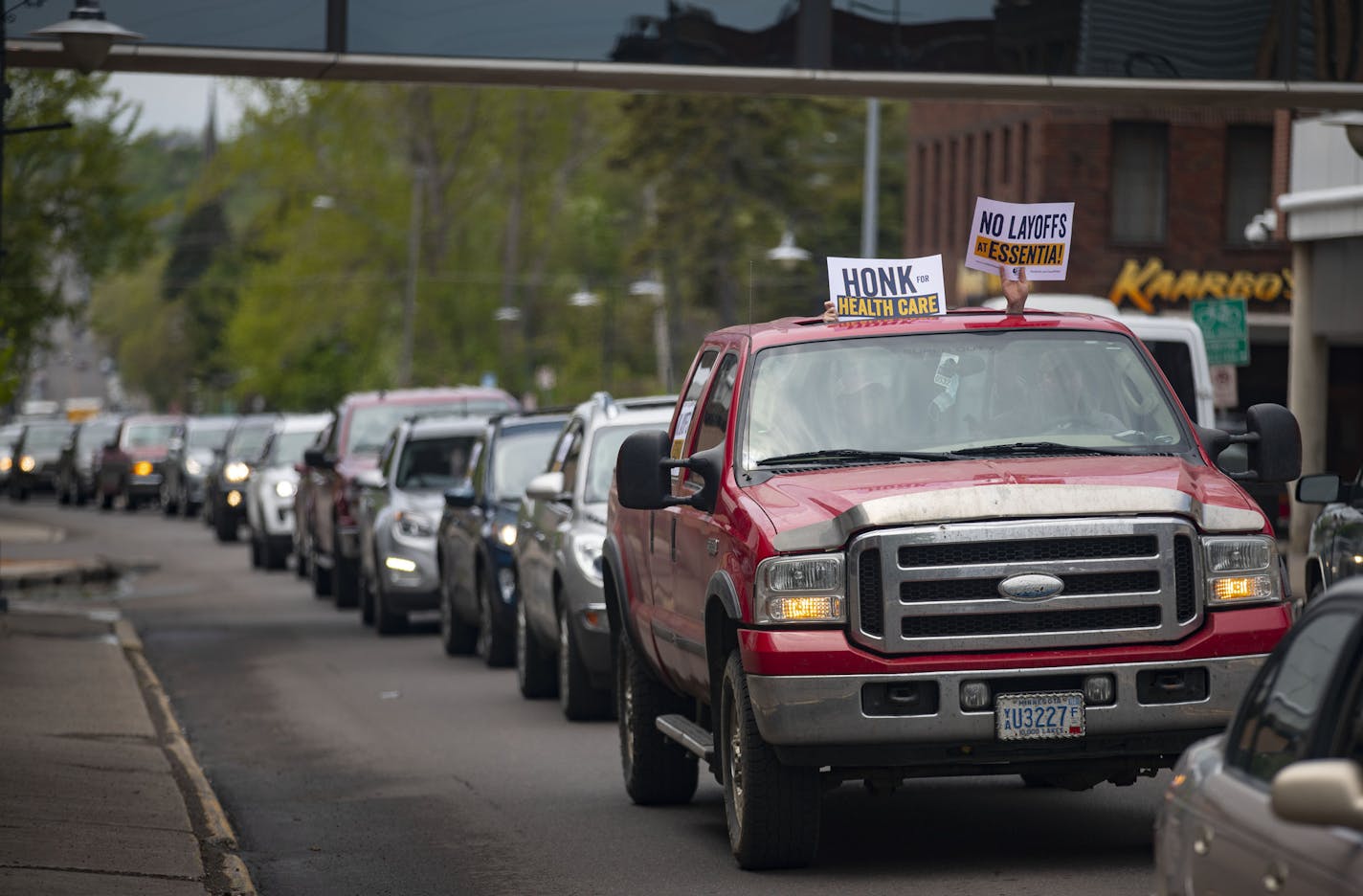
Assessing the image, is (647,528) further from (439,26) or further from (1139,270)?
(1139,270)

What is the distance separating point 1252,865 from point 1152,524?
147 inches

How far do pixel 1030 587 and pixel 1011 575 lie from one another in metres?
0.07

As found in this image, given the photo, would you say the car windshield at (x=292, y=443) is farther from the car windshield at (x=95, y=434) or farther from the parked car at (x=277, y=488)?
the car windshield at (x=95, y=434)

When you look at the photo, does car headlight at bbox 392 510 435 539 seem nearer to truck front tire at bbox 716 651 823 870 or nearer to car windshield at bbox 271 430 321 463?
car windshield at bbox 271 430 321 463

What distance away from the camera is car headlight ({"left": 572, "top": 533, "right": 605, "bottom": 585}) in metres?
14.6

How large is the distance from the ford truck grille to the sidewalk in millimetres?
2622

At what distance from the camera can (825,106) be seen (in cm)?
6594

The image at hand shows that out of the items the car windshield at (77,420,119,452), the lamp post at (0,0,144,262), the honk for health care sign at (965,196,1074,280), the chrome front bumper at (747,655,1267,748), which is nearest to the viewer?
the chrome front bumper at (747,655,1267,748)

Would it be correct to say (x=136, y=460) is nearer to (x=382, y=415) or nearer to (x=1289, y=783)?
(x=382, y=415)

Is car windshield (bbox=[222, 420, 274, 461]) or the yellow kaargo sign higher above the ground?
the yellow kaargo sign

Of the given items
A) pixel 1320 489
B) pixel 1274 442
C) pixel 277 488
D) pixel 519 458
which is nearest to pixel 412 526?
pixel 519 458

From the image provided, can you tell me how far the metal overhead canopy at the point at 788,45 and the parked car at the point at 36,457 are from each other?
4936cm

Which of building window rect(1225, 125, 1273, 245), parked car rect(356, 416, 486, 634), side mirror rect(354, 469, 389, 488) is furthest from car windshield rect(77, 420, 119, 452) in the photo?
parked car rect(356, 416, 486, 634)

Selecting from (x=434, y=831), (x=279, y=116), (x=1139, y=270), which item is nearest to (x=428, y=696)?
(x=434, y=831)
